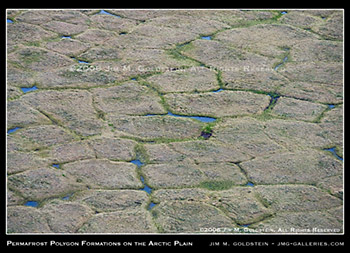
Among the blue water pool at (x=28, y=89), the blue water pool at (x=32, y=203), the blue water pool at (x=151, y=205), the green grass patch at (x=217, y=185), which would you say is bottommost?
the blue water pool at (x=32, y=203)

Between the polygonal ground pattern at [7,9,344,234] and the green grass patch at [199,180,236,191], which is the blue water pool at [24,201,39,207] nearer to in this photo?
the polygonal ground pattern at [7,9,344,234]

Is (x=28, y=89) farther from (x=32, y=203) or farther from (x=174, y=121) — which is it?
(x=32, y=203)

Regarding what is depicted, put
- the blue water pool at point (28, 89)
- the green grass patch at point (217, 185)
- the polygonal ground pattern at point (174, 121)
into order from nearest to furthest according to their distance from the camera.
A: the polygonal ground pattern at point (174, 121) < the green grass patch at point (217, 185) < the blue water pool at point (28, 89)

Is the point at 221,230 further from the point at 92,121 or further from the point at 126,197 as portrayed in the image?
the point at 92,121

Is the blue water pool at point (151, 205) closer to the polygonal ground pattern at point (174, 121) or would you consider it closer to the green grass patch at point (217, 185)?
the polygonal ground pattern at point (174, 121)

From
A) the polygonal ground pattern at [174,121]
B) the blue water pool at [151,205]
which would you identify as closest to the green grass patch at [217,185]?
the polygonal ground pattern at [174,121]

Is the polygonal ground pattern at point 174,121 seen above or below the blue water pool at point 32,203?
above

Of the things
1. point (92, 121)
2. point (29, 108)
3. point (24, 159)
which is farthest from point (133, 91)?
point (24, 159)

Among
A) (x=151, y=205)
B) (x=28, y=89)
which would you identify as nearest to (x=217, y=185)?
(x=151, y=205)
